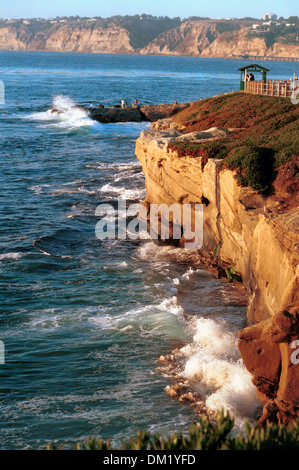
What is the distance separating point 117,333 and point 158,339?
Result: 1.28m

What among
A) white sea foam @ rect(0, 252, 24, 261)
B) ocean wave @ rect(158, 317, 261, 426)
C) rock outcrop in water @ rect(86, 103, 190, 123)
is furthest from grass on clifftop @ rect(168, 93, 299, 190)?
rock outcrop in water @ rect(86, 103, 190, 123)

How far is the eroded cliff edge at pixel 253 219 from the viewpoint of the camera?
12.6m

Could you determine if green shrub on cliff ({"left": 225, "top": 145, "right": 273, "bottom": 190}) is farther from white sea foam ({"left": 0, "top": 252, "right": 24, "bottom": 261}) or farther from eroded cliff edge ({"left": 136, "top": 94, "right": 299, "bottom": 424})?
white sea foam ({"left": 0, "top": 252, "right": 24, "bottom": 261})

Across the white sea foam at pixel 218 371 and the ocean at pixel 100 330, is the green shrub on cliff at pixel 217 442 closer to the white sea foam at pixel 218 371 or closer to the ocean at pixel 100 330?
the ocean at pixel 100 330

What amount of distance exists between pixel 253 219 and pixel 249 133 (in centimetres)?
1084

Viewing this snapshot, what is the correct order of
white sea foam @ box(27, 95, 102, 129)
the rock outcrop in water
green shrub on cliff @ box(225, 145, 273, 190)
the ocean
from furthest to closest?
the rock outcrop in water
white sea foam @ box(27, 95, 102, 129)
green shrub on cliff @ box(225, 145, 273, 190)
the ocean

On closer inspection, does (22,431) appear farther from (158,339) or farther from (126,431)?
(158,339)

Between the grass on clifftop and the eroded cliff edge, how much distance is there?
3.1 inches

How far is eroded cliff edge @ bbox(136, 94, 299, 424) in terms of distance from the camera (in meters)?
12.6

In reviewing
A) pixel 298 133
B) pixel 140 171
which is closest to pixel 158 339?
pixel 298 133

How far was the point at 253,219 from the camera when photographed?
17.7 meters

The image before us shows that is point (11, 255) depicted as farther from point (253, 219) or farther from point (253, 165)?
point (253, 219)

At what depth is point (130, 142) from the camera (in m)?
53.3
